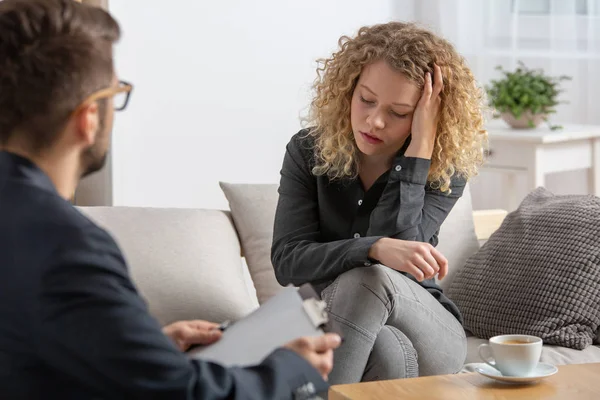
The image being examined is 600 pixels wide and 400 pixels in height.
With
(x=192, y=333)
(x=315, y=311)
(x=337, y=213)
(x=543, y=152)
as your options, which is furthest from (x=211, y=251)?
(x=543, y=152)

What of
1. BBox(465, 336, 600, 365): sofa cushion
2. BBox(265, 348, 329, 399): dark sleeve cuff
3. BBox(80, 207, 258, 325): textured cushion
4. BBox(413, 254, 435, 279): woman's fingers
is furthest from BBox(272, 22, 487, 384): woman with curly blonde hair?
BBox(265, 348, 329, 399): dark sleeve cuff

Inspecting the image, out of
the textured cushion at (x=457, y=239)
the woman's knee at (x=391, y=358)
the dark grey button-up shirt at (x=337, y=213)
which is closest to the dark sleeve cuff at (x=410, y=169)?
the dark grey button-up shirt at (x=337, y=213)

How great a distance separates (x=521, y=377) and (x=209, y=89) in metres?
2.22

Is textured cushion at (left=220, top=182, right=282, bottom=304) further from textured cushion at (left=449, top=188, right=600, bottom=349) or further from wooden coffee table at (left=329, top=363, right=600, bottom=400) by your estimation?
wooden coffee table at (left=329, top=363, right=600, bottom=400)

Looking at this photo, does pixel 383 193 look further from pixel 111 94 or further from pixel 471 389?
pixel 111 94

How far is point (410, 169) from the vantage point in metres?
2.09

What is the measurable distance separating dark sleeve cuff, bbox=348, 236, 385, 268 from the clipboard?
0.66 m

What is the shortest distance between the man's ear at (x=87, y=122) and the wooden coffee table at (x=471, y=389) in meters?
0.75

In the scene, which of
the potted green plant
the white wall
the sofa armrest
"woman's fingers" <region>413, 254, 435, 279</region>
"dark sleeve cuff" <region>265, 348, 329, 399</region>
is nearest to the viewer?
"dark sleeve cuff" <region>265, 348, 329, 399</region>

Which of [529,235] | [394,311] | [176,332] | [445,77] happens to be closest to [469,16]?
[529,235]

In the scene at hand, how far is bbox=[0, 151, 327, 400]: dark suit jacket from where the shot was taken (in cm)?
102

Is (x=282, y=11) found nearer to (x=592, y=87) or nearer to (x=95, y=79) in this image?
(x=592, y=87)

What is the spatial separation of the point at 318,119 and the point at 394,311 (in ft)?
1.76

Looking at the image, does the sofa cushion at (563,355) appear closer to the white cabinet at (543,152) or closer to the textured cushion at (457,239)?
the textured cushion at (457,239)
